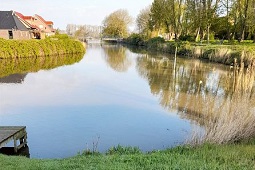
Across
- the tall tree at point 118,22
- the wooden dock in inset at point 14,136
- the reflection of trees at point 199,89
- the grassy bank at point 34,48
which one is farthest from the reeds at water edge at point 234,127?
the tall tree at point 118,22

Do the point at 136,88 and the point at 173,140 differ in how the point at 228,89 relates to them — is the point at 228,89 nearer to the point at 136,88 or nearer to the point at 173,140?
the point at 136,88

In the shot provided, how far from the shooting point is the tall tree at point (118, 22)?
246 ft

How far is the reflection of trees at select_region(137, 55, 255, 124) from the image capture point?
7.65m

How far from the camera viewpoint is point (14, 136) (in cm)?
641

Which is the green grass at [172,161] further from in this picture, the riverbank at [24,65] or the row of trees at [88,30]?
the row of trees at [88,30]

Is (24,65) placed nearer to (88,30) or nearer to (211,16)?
(211,16)

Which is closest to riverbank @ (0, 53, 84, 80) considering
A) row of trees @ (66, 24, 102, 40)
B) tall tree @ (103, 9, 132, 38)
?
tall tree @ (103, 9, 132, 38)

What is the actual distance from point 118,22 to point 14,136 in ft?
232

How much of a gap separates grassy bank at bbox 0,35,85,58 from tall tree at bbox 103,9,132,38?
128 ft

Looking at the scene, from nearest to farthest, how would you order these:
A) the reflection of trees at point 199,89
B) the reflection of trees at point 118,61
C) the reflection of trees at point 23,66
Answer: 1. the reflection of trees at point 199,89
2. the reflection of trees at point 23,66
3. the reflection of trees at point 118,61

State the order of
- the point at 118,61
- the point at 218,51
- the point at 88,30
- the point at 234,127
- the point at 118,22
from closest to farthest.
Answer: the point at 234,127 < the point at 218,51 < the point at 118,61 < the point at 118,22 < the point at 88,30

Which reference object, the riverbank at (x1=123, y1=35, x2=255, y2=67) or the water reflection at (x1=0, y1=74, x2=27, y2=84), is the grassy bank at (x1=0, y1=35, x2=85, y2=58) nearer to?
the water reflection at (x1=0, y1=74, x2=27, y2=84)

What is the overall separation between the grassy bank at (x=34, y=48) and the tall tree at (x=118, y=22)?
1532 inches

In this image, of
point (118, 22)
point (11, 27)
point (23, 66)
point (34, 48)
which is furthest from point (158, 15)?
point (23, 66)
